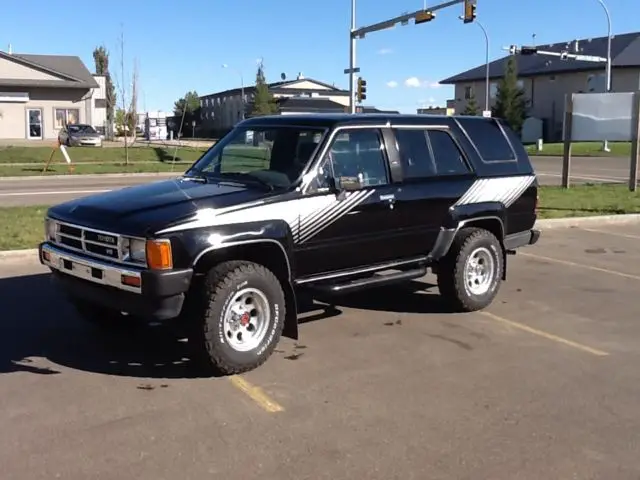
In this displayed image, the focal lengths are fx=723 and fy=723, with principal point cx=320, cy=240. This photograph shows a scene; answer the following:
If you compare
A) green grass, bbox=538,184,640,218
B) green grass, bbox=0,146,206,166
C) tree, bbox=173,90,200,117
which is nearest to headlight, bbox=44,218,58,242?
green grass, bbox=538,184,640,218

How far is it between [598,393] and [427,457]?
1707 millimetres

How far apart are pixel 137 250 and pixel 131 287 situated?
0.85 feet

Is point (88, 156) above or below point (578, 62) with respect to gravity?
below

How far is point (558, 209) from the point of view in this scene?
1516 centimetres

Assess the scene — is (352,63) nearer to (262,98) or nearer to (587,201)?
(587,201)

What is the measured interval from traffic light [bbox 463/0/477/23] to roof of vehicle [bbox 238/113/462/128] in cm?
2305

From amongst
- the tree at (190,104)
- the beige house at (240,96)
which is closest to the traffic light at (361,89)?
the beige house at (240,96)

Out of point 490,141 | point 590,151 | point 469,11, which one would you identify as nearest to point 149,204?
point 490,141

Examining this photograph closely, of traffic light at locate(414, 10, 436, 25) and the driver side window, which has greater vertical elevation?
traffic light at locate(414, 10, 436, 25)

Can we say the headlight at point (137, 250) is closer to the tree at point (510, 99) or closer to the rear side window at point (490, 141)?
the rear side window at point (490, 141)

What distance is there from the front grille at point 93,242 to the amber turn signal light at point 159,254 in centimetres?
16

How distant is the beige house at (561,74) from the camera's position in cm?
6981

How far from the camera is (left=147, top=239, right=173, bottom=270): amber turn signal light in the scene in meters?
4.93

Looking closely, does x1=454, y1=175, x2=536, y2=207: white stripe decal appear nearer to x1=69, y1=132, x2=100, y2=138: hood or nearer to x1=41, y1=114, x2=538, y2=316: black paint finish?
x1=41, y1=114, x2=538, y2=316: black paint finish
